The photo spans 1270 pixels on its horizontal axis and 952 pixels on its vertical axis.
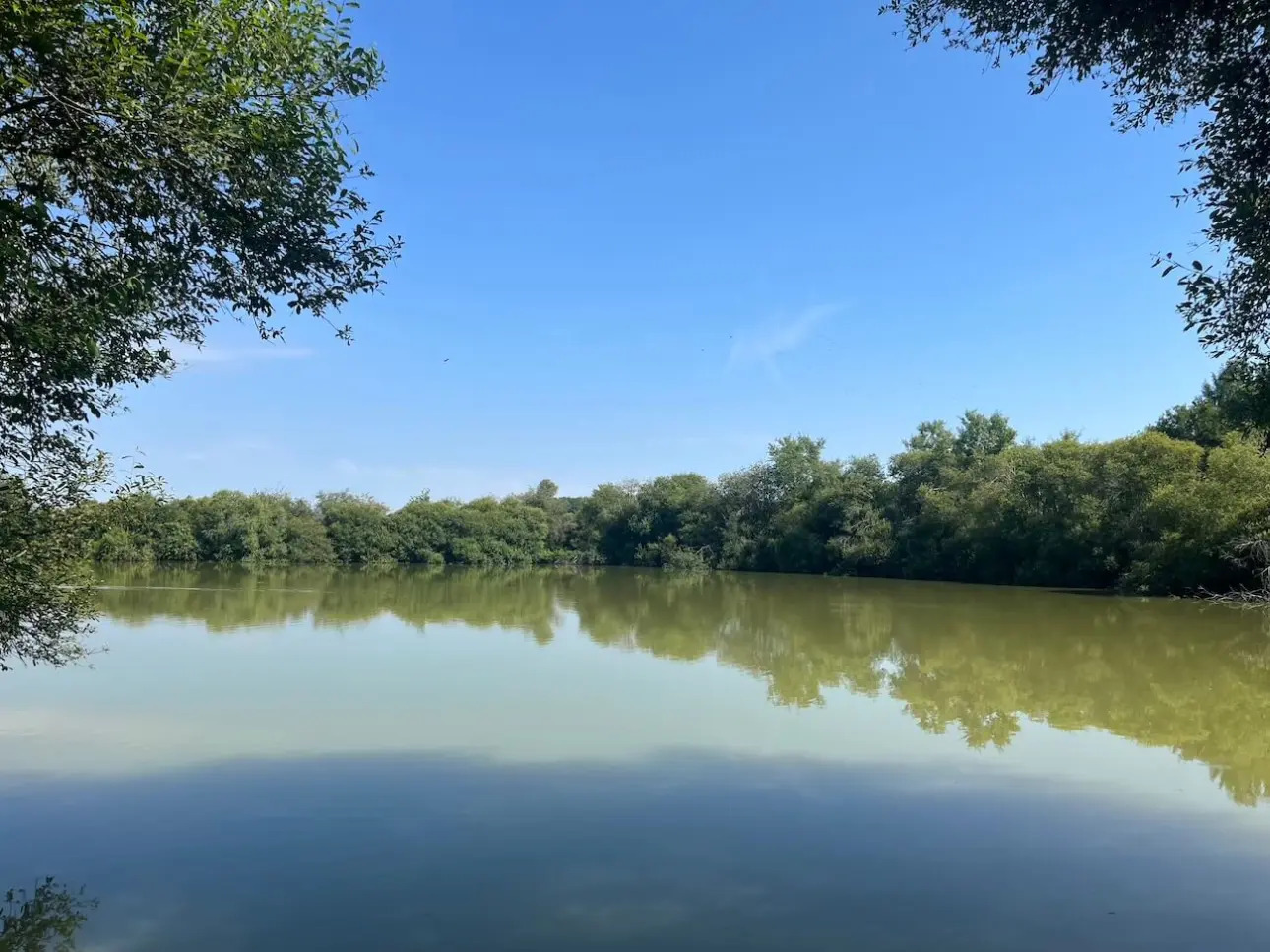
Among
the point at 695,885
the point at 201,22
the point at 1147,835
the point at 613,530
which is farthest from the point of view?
the point at 613,530

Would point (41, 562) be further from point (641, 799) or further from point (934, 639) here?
point (934, 639)

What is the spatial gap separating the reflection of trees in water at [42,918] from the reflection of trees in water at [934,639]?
864 centimetres

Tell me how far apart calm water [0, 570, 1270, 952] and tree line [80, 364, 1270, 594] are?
8.17 ft

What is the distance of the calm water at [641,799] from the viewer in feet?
17.1

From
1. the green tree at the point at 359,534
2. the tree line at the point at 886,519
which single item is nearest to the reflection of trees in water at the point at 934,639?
the tree line at the point at 886,519

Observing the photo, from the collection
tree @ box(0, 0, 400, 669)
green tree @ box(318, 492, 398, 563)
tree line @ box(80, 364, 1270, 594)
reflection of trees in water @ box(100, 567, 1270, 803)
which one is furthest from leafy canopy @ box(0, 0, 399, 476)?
green tree @ box(318, 492, 398, 563)

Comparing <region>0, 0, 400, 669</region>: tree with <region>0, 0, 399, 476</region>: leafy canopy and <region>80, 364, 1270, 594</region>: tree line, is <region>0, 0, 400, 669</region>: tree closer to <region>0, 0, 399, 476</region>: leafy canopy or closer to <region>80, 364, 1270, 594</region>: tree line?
<region>0, 0, 399, 476</region>: leafy canopy

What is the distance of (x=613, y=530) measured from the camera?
75.6 metres

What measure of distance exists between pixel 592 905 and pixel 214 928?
85.1 inches

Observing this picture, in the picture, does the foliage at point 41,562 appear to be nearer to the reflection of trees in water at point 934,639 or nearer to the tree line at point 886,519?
the tree line at point 886,519

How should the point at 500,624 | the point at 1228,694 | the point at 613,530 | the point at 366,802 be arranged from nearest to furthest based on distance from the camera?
1. the point at 366,802
2. the point at 1228,694
3. the point at 500,624
4. the point at 613,530

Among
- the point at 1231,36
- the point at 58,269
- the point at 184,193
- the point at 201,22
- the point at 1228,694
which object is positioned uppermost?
the point at 1231,36

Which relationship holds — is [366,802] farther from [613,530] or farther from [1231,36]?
[613,530]

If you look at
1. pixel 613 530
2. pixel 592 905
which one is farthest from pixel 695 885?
pixel 613 530
